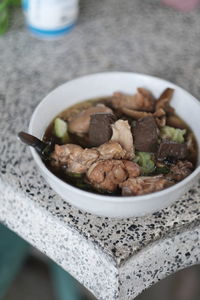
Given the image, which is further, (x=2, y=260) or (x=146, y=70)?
(x=2, y=260)

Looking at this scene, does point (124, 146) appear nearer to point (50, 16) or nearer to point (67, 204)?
point (67, 204)

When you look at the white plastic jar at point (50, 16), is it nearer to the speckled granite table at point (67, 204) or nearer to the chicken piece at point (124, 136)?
the speckled granite table at point (67, 204)

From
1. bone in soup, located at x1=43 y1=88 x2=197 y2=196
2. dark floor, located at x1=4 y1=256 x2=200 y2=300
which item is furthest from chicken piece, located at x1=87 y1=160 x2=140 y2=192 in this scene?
dark floor, located at x1=4 y1=256 x2=200 y2=300

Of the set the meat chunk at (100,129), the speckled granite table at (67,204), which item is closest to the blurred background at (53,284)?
the speckled granite table at (67,204)

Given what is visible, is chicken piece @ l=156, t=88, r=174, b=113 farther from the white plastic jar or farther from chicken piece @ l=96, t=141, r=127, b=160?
the white plastic jar

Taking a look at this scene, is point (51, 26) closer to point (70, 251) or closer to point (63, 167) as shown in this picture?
point (63, 167)

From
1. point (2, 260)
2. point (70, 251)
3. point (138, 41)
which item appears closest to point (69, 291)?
point (2, 260)

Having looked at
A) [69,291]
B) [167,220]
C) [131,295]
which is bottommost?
[69,291]
